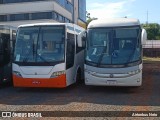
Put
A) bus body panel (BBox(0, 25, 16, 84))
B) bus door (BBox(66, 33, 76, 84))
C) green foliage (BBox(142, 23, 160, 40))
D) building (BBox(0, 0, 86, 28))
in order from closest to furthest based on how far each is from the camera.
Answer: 1. bus door (BBox(66, 33, 76, 84))
2. bus body panel (BBox(0, 25, 16, 84))
3. building (BBox(0, 0, 86, 28))
4. green foliage (BBox(142, 23, 160, 40))

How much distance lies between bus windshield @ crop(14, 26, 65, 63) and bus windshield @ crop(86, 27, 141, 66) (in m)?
1.21

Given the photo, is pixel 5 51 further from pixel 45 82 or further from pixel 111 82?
pixel 111 82

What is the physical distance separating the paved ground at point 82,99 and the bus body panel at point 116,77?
18.2 inches

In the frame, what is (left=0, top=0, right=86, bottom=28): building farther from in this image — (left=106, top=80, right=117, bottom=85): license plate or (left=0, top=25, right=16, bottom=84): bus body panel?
(left=106, top=80, right=117, bottom=85): license plate

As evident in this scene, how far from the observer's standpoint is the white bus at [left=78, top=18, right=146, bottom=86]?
12.2m

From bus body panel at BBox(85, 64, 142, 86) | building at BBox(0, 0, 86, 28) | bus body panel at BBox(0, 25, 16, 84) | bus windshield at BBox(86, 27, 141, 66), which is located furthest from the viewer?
building at BBox(0, 0, 86, 28)

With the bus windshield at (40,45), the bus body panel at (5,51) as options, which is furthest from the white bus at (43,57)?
the bus body panel at (5,51)

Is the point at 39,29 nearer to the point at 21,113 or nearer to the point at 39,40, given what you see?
the point at 39,40

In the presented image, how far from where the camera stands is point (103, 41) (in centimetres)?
1277

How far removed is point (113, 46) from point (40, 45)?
2920 millimetres

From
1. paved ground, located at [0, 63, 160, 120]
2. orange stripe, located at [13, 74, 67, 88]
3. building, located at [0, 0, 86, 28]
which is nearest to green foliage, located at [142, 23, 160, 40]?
building, located at [0, 0, 86, 28]

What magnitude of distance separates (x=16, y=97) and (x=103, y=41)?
4.05 m

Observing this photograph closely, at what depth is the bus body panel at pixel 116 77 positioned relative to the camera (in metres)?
12.1

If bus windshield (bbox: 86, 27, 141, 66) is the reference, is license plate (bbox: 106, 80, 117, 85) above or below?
below
